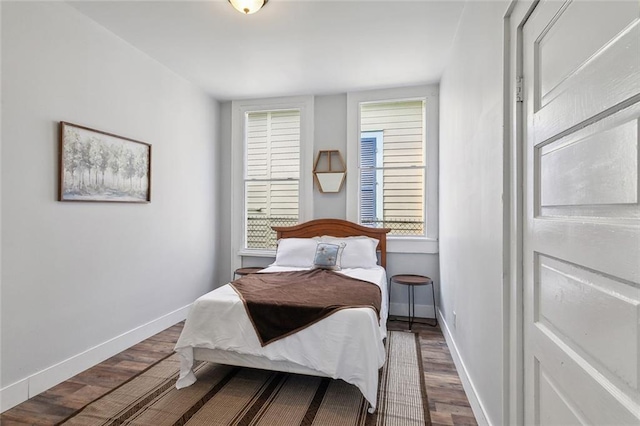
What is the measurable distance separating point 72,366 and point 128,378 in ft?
1.42

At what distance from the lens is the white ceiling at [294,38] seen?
→ 2359 millimetres

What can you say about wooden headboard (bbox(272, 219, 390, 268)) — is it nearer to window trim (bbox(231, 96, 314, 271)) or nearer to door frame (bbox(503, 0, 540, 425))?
window trim (bbox(231, 96, 314, 271))

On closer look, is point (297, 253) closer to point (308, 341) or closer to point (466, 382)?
point (308, 341)

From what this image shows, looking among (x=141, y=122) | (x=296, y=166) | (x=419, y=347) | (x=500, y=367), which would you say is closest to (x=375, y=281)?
(x=419, y=347)

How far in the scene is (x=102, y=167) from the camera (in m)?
2.63

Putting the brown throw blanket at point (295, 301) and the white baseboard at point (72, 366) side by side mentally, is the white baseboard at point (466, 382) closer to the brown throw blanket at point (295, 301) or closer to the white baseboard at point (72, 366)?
the brown throw blanket at point (295, 301)

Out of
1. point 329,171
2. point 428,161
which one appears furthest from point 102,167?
point 428,161

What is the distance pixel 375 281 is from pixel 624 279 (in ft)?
7.21

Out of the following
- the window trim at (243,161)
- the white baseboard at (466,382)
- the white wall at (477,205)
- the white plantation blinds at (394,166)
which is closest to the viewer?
the white wall at (477,205)

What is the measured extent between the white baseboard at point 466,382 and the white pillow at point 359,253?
0.97 meters

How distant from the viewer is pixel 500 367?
1.47 m

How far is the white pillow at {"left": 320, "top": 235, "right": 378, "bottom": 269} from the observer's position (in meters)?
3.45

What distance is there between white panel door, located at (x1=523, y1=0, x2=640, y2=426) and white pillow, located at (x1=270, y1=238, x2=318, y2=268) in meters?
2.53

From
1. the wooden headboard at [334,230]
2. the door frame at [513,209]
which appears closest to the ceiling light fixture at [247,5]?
the door frame at [513,209]
